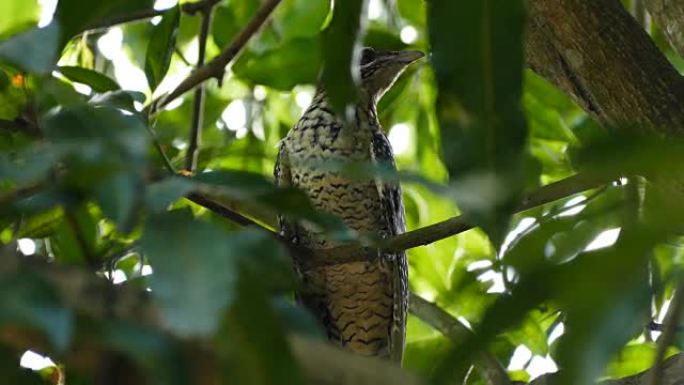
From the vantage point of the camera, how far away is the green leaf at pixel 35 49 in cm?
122

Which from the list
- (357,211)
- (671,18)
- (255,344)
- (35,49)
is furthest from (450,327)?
(255,344)

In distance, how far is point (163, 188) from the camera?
3.71 ft

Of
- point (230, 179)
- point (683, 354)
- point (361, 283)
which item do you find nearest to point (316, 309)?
point (361, 283)

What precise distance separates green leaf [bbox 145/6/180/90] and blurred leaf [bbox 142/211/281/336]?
1.63 m

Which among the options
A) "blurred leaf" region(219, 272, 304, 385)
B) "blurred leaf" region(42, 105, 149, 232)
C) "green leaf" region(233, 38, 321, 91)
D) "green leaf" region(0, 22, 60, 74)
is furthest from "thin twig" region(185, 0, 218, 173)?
"blurred leaf" region(219, 272, 304, 385)

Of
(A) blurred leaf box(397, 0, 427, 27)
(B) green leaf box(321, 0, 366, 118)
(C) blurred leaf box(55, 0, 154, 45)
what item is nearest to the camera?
(C) blurred leaf box(55, 0, 154, 45)

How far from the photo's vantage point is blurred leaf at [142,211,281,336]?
960 millimetres

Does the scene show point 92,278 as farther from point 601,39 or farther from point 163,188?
point 601,39

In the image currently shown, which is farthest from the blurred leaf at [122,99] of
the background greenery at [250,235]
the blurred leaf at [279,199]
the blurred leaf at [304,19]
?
the blurred leaf at [304,19]

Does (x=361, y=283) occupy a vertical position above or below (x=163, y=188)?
below

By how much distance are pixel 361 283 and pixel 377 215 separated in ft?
0.97

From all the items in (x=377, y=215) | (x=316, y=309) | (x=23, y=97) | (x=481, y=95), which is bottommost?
(x=316, y=309)

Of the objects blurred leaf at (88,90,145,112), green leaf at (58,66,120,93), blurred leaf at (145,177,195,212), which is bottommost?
green leaf at (58,66,120,93)

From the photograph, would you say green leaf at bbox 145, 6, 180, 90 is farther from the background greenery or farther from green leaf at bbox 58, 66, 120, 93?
the background greenery
